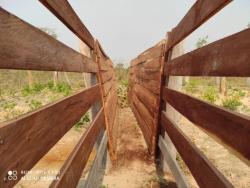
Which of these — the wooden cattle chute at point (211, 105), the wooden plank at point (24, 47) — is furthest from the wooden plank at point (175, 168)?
the wooden plank at point (24, 47)

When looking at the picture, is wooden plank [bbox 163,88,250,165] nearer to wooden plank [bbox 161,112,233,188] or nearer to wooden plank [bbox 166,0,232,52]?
wooden plank [bbox 161,112,233,188]

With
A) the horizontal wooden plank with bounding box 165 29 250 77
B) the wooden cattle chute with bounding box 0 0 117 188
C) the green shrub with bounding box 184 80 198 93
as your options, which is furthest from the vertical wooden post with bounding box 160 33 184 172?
the green shrub with bounding box 184 80 198 93

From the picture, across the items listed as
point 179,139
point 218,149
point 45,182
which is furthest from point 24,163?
point 218,149

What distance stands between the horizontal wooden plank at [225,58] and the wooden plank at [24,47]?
852mm

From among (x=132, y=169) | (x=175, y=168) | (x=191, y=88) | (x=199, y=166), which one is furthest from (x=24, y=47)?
(x=191, y=88)

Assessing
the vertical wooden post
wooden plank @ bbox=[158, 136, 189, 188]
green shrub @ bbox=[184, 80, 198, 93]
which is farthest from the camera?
green shrub @ bbox=[184, 80, 198, 93]

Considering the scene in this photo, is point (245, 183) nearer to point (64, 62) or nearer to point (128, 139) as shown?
point (128, 139)

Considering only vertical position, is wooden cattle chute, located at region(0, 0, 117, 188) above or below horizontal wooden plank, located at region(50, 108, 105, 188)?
above

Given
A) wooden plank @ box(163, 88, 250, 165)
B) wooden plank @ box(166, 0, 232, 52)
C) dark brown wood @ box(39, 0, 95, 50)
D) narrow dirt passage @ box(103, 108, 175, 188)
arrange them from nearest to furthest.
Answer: wooden plank @ box(163, 88, 250, 165), dark brown wood @ box(39, 0, 95, 50), wooden plank @ box(166, 0, 232, 52), narrow dirt passage @ box(103, 108, 175, 188)

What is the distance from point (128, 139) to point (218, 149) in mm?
1831

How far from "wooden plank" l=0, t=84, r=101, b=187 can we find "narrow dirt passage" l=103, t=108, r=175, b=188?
2307 mm

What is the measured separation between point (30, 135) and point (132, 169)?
3.27 meters

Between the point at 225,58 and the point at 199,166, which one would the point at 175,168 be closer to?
the point at 199,166

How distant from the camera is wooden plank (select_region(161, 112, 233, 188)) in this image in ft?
4.66
